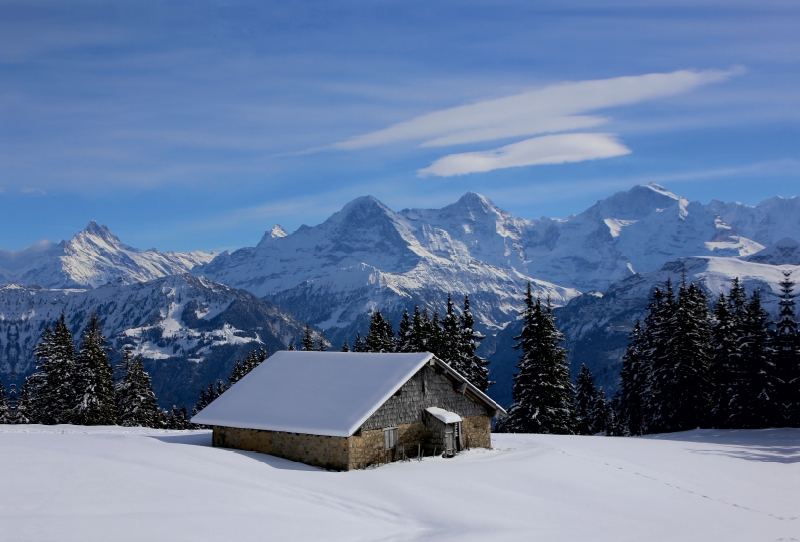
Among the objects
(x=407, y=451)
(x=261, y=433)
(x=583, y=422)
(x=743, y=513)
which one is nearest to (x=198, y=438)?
(x=261, y=433)

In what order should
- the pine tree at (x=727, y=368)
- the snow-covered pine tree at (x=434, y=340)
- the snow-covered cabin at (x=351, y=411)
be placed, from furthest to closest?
the snow-covered pine tree at (x=434, y=340)
the pine tree at (x=727, y=368)
the snow-covered cabin at (x=351, y=411)

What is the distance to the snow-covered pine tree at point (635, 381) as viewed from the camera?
209 ft

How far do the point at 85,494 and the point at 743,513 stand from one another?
2168 cm

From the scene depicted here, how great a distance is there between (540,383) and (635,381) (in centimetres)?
2169

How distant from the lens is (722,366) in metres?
52.0

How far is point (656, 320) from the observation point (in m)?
58.2

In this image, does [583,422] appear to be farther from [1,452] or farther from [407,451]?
[1,452]

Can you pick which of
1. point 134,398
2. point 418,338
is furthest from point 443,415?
point 134,398

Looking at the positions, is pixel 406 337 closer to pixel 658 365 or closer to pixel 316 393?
pixel 658 365

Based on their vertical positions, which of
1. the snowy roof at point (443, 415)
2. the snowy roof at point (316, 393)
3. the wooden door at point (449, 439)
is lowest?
the wooden door at point (449, 439)

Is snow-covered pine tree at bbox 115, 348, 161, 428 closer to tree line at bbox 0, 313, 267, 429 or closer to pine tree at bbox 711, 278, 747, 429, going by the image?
tree line at bbox 0, 313, 267, 429

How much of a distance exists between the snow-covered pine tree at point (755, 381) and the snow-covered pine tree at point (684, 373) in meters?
2.67

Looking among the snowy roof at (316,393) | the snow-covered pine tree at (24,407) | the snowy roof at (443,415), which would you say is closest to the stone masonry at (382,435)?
the snowy roof at (443,415)

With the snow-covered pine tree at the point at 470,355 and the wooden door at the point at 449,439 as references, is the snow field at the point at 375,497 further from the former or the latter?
the snow-covered pine tree at the point at 470,355
